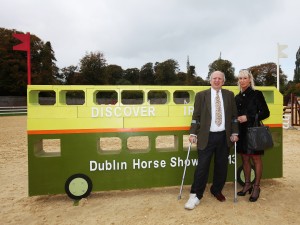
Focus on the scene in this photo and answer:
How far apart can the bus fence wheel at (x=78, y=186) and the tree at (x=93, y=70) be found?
164ft

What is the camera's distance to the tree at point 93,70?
5366cm

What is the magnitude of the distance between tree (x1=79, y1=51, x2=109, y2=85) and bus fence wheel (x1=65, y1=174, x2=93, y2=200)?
1964 inches

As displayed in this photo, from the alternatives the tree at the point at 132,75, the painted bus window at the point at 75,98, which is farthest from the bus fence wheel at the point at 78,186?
the tree at the point at 132,75

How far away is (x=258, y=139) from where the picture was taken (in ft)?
14.0

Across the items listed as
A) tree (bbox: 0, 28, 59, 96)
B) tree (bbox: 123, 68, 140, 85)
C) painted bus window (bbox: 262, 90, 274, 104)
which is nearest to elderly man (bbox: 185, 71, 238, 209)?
painted bus window (bbox: 262, 90, 274, 104)

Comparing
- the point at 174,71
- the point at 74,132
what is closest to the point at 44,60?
the point at 174,71

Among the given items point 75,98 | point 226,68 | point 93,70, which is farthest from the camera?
point 226,68

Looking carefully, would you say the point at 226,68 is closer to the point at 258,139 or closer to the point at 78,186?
the point at 258,139

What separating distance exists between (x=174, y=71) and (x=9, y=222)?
6546 centimetres

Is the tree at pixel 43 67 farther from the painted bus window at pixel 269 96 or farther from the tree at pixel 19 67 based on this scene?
the painted bus window at pixel 269 96

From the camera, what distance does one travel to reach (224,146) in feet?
14.4

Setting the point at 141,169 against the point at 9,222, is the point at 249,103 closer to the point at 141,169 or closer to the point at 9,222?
the point at 141,169

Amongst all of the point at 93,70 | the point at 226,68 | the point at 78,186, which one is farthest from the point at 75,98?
the point at 78,186

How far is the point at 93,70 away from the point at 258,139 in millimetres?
52178
